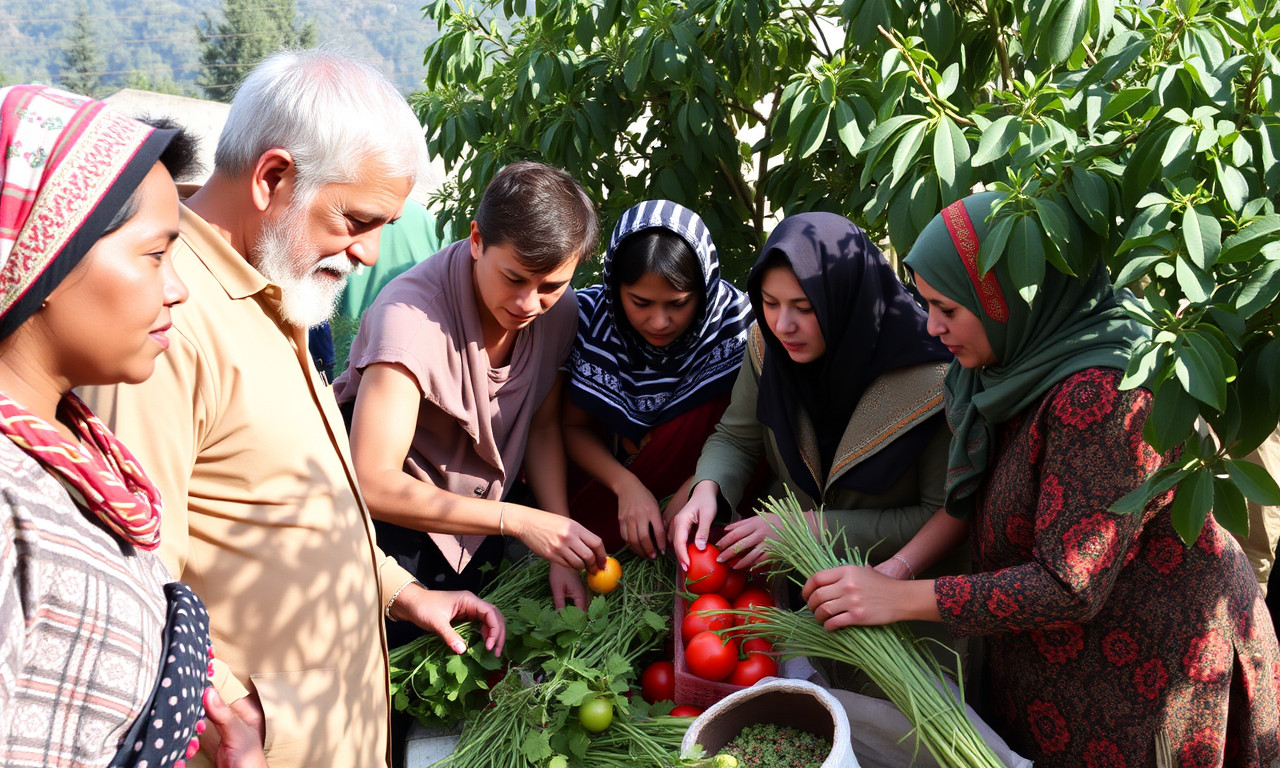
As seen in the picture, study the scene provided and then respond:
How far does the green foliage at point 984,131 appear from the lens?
1277 millimetres

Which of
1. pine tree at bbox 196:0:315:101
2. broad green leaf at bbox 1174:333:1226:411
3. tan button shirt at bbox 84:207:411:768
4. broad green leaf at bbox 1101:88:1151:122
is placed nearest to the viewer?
broad green leaf at bbox 1174:333:1226:411

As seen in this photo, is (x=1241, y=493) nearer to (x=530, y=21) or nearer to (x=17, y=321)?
(x=17, y=321)

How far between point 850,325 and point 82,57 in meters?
59.5

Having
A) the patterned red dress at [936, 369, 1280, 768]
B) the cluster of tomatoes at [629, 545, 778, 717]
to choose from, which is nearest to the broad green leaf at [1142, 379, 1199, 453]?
the patterned red dress at [936, 369, 1280, 768]

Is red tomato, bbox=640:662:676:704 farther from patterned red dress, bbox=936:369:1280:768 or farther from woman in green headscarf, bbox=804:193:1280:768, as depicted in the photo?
patterned red dress, bbox=936:369:1280:768

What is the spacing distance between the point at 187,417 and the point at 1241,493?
1.49 metres

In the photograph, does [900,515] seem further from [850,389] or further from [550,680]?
[550,680]

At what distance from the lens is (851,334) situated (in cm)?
202

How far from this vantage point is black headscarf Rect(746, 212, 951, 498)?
6.52 feet

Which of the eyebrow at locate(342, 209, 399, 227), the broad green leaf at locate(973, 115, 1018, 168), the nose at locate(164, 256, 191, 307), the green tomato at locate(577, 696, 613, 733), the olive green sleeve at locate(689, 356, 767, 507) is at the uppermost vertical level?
the broad green leaf at locate(973, 115, 1018, 168)

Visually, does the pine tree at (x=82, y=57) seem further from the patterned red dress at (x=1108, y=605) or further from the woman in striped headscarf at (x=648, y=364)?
the patterned red dress at (x=1108, y=605)

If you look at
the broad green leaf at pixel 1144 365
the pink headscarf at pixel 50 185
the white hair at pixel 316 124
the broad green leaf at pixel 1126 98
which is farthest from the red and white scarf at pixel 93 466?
the broad green leaf at pixel 1126 98

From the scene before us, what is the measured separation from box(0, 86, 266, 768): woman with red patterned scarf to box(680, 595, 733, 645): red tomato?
0.98 meters

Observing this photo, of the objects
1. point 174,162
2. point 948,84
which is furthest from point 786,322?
point 174,162
